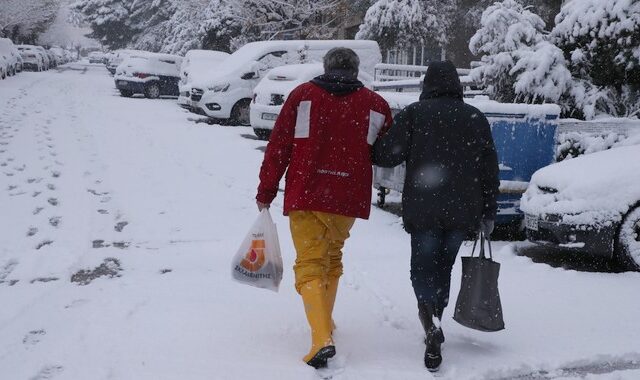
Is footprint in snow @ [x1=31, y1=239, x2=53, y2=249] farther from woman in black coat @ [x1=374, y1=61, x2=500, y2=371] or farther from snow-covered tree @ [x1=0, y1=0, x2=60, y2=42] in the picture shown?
snow-covered tree @ [x1=0, y1=0, x2=60, y2=42]

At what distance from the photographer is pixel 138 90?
24.7 m

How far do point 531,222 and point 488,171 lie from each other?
8.41 ft

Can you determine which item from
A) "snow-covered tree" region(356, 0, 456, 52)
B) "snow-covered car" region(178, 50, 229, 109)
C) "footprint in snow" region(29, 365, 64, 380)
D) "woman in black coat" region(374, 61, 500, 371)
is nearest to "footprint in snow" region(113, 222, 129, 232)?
"footprint in snow" region(29, 365, 64, 380)

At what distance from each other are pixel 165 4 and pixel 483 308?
41.9 meters

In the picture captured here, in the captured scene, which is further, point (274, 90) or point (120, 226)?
point (274, 90)

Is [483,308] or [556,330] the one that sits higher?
[483,308]

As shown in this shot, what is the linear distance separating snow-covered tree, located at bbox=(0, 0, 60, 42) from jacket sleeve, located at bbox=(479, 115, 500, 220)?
5438cm

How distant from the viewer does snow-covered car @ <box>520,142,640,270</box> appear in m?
5.67

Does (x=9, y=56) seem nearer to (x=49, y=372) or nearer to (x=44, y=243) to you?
(x=44, y=243)

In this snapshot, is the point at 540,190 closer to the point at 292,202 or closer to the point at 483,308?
the point at 483,308

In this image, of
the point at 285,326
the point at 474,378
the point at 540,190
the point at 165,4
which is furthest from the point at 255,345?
the point at 165,4

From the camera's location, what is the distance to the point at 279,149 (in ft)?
12.4

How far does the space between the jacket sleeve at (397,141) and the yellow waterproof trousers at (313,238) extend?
1.34 feet

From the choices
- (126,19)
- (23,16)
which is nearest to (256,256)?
(126,19)
